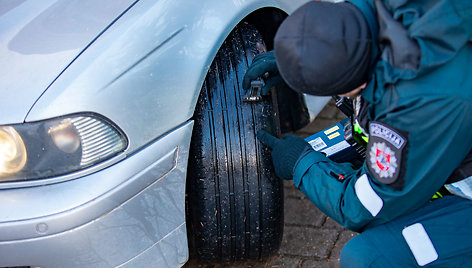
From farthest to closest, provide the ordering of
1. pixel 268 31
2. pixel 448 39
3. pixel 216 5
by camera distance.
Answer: pixel 268 31 → pixel 216 5 → pixel 448 39

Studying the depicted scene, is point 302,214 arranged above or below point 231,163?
below

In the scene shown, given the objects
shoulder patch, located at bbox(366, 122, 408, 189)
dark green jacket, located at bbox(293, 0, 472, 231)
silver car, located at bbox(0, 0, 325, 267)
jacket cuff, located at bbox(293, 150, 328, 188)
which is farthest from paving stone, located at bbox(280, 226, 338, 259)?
shoulder patch, located at bbox(366, 122, 408, 189)

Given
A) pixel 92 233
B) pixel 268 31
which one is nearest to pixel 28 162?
pixel 92 233

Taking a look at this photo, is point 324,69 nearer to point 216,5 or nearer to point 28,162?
point 216,5

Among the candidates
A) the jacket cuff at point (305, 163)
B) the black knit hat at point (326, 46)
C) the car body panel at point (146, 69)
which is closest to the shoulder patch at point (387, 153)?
the black knit hat at point (326, 46)

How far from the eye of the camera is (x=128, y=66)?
5.59ft

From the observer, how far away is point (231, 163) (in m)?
2.02

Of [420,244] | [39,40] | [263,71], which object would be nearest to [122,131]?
[39,40]

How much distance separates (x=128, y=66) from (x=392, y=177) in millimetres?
855

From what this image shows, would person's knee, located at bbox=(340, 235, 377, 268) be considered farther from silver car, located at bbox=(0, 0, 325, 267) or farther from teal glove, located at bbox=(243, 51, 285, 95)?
teal glove, located at bbox=(243, 51, 285, 95)

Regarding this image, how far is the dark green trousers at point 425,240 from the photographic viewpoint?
1.77 m

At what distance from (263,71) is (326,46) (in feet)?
1.59

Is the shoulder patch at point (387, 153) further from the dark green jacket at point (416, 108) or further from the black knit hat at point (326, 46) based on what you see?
the black knit hat at point (326, 46)

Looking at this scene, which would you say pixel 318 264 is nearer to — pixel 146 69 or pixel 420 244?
pixel 420 244
